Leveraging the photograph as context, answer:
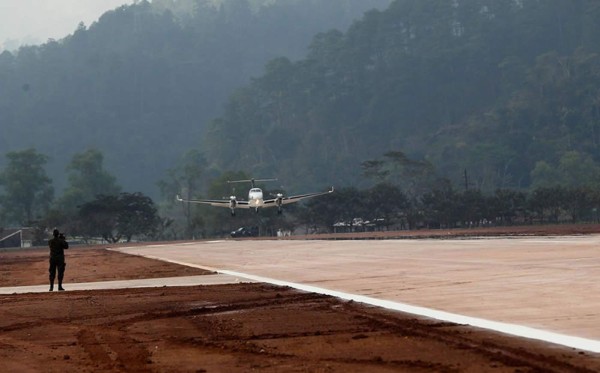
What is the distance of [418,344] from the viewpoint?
14.1 metres

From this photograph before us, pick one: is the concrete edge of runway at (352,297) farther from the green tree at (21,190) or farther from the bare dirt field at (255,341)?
the green tree at (21,190)

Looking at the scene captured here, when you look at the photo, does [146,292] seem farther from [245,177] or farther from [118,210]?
[245,177]

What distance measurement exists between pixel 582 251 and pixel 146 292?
45.6 feet

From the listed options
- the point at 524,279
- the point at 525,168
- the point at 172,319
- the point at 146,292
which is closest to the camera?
the point at 172,319

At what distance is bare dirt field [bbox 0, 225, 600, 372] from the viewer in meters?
12.6

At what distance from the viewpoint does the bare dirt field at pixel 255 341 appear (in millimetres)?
12617

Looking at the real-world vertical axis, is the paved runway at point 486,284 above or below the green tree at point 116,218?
below

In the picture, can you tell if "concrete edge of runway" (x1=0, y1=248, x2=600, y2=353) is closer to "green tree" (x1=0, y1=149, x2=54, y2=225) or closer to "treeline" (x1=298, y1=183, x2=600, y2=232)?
"treeline" (x1=298, y1=183, x2=600, y2=232)

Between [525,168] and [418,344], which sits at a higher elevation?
[525,168]

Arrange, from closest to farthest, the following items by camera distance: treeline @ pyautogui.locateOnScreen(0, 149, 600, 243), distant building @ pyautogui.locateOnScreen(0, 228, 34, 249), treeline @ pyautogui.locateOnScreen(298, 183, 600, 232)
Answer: treeline @ pyautogui.locateOnScreen(298, 183, 600, 232) < treeline @ pyautogui.locateOnScreen(0, 149, 600, 243) < distant building @ pyautogui.locateOnScreen(0, 228, 34, 249)

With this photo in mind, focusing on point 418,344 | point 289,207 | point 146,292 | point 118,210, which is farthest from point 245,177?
point 418,344

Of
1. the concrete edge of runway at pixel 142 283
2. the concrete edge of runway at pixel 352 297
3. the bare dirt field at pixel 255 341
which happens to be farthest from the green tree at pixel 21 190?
the bare dirt field at pixel 255 341

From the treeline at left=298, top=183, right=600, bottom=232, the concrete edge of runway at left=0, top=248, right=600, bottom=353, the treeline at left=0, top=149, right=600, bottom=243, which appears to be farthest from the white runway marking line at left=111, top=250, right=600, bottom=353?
the treeline at left=0, top=149, right=600, bottom=243

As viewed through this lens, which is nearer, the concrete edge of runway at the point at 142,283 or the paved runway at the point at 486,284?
the paved runway at the point at 486,284
